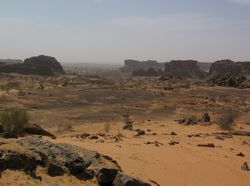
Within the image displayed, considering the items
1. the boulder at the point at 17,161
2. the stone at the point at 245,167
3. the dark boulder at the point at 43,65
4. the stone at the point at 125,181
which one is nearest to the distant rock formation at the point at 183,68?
the dark boulder at the point at 43,65

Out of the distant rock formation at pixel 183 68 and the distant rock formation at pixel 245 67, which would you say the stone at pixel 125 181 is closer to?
the distant rock formation at pixel 245 67

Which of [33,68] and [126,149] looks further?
[33,68]

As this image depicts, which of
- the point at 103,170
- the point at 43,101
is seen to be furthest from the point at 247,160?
the point at 43,101

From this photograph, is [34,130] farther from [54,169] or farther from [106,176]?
[106,176]

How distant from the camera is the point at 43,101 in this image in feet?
144

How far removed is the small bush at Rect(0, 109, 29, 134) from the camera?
680 inches

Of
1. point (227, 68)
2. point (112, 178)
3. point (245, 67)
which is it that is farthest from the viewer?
point (245, 67)

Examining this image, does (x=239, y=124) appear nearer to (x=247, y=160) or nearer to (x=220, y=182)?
(x=247, y=160)

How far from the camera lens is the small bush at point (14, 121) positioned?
17281mm

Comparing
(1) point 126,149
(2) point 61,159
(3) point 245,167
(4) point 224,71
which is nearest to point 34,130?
(1) point 126,149

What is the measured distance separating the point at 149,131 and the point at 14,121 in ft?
31.1

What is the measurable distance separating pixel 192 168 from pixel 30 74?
7930 centimetres

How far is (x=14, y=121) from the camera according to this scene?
17.7 metres

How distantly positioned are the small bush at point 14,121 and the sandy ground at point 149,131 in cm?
186
